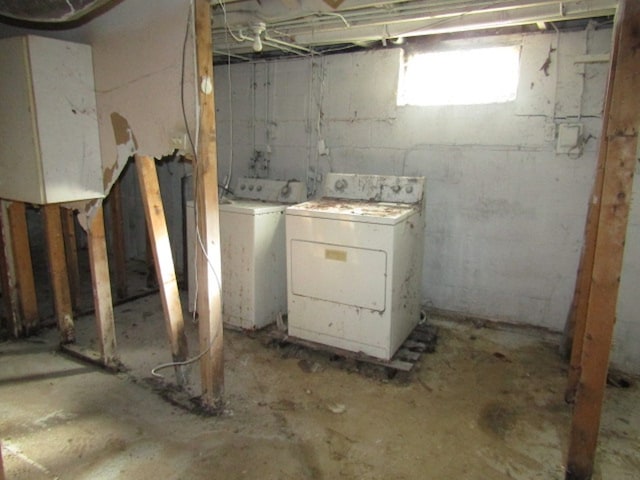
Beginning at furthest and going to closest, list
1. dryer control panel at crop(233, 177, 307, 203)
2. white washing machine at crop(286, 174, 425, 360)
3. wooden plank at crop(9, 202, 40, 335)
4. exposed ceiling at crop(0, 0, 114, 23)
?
dryer control panel at crop(233, 177, 307, 203)
wooden plank at crop(9, 202, 40, 335)
white washing machine at crop(286, 174, 425, 360)
exposed ceiling at crop(0, 0, 114, 23)

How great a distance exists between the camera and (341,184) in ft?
10.7

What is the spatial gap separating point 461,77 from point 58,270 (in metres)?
3.04

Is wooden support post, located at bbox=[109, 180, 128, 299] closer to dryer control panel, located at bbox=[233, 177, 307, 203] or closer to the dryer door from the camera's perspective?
dryer control panel, located at bbox=[233, 177, 307, 203]

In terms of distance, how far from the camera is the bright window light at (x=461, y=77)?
9.84ft

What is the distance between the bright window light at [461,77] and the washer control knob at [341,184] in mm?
756

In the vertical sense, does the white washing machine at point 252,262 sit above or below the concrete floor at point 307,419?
above

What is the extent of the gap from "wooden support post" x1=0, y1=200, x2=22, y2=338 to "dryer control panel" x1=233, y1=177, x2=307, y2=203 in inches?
64.1

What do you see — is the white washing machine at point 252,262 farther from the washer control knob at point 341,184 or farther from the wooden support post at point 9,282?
the wooden support post at point 9,282

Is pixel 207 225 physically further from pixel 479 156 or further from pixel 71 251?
pixel 479 156

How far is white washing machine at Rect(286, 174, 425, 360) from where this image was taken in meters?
2.57

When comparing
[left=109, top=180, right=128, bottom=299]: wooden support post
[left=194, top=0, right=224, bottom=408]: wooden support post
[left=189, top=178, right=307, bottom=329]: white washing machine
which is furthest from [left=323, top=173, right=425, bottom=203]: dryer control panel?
[left=109, top=180, right=128, bottom=299]: wooden support post

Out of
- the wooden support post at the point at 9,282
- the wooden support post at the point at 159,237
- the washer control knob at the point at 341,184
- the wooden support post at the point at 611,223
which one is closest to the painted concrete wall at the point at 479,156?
the washer control knob at the point at 341,184

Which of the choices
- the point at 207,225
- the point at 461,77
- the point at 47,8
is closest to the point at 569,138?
the point at 461,77

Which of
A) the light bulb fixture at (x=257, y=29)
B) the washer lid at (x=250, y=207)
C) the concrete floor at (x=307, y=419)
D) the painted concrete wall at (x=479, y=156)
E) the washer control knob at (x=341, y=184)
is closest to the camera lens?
the concrete floor at (x=307, y=419)
